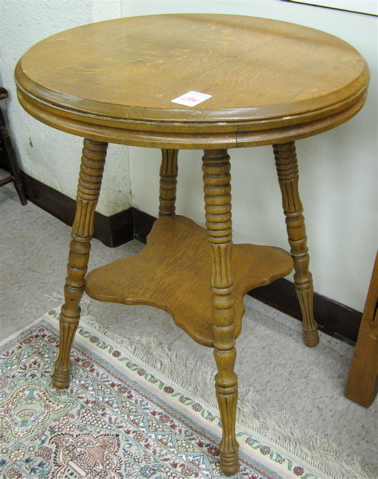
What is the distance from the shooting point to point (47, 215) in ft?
7.17

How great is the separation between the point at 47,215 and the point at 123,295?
3.26ft

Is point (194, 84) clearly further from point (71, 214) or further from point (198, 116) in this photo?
point (71, 214)

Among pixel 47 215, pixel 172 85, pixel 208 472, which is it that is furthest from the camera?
pixel 47 215

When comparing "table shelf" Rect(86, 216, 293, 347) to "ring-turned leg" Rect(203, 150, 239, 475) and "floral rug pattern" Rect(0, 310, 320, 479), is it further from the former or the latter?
"floral rug pattern" Rect(0, 310, 320, 479)

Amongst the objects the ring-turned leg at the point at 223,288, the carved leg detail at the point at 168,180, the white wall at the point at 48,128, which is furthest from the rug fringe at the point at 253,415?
the white wall at the point at 48,128

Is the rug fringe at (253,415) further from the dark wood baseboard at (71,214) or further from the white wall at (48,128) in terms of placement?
the white wall at (48,128)

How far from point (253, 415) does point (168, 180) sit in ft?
2.25

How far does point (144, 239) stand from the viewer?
2010 millimetres

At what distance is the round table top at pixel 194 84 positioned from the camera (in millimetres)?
862

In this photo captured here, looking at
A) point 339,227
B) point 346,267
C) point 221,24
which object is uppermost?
point 221,24

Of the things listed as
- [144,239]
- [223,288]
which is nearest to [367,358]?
[223,288]

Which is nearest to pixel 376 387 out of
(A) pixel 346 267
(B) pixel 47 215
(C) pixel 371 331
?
(C) pixel 371 331

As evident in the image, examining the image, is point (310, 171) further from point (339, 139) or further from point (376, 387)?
point (376, 387)

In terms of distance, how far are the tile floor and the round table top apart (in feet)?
2.49
